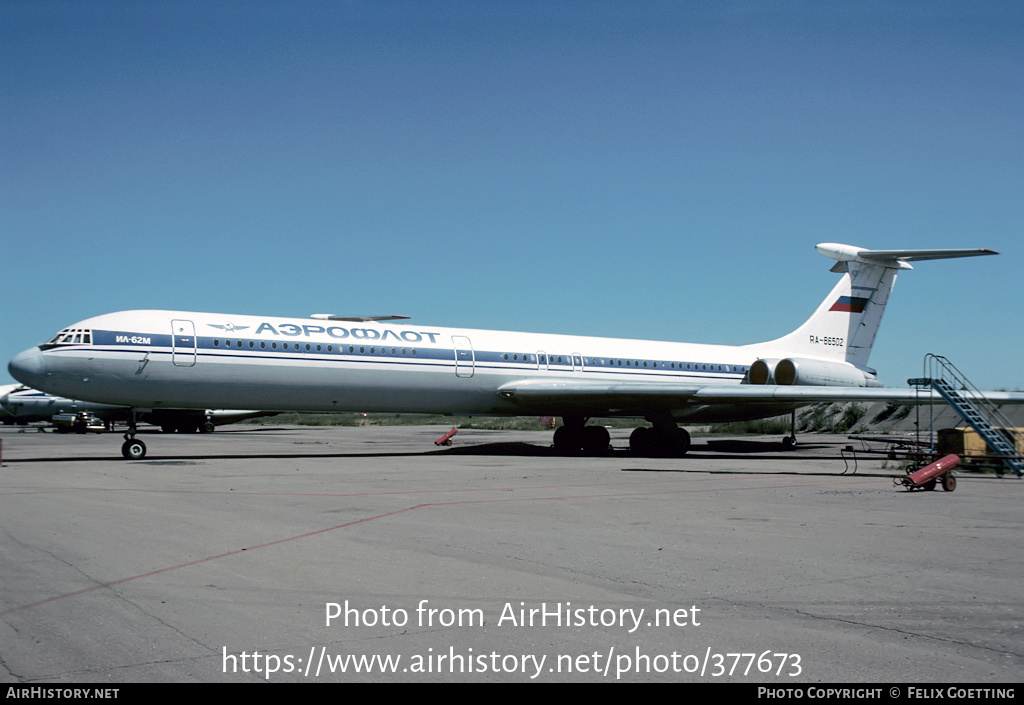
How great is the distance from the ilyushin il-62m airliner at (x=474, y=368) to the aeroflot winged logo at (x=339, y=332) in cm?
4

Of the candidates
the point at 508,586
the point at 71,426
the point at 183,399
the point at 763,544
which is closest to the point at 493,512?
the point at 763,544

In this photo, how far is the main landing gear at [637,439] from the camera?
25953mm

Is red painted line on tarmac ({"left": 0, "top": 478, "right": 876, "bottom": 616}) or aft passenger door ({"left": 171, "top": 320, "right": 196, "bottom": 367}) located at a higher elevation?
aft passenger door ({"left": 171, "top": 320, "right": 196, "bottom": 367})

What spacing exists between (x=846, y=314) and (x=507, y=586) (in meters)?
28.0

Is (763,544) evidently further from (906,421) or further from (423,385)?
(906,421)

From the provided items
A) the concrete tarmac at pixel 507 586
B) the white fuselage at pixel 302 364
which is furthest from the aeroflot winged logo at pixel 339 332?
the concrete tarmac at pixel 507 586

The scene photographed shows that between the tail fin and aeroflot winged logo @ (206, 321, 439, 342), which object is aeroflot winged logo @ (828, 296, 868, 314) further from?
aeroflot winged logo @ (206, 321, 439, 342)

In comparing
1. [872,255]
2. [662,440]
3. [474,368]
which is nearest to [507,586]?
[474,368]

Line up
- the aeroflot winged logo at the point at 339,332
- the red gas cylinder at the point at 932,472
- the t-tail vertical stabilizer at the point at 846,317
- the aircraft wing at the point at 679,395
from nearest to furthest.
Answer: the red gas cylinder at the point at 932,472, the aeroflot winged logo at the point at 339,332, the aircraft wing at the point at 679,395, the t-tail vertical stabilizer at the point at 846,317

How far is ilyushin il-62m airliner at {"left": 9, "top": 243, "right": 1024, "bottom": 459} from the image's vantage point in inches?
803

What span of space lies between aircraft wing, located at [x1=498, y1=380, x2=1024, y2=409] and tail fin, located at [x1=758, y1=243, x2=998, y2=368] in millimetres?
6090

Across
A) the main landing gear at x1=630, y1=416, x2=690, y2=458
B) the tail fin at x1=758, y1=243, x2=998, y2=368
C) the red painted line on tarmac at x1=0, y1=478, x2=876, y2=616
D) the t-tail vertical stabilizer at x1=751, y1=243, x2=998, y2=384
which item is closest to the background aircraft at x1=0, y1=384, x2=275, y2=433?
the main landing gear at x1=630, y1=416, x2=690, y2=458

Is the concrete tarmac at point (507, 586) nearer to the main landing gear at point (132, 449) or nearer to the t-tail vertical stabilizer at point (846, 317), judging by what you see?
the main landing gear at point (132, 449)
